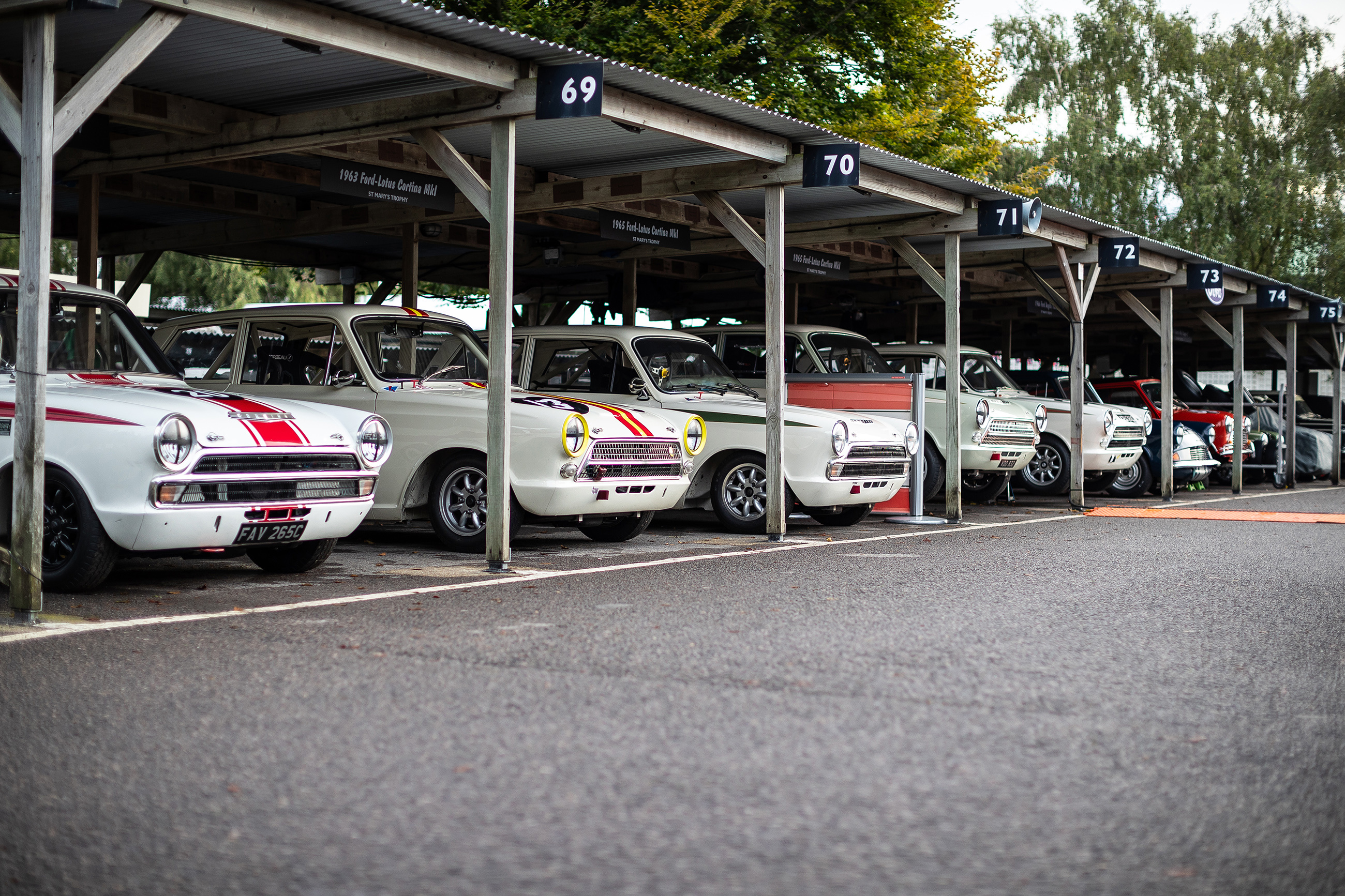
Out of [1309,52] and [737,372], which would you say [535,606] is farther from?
[1309,52]

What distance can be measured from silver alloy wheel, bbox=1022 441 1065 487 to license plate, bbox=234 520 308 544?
12.3 metres

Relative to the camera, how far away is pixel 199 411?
24.8 ft

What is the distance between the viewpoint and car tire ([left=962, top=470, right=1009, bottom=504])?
56.9 feet

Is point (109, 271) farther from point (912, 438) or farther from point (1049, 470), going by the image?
point (1049, 470)

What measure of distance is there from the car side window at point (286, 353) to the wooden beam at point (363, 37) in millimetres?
2615

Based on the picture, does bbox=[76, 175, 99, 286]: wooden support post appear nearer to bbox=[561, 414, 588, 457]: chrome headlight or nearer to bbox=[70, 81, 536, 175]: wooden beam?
bbox=[70, 81, 536, 175]: wooden beam

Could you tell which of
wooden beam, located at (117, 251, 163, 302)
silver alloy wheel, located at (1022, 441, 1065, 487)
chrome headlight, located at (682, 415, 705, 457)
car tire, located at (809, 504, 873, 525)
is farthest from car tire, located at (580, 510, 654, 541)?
silver alloy wheel, located at (1022, 441, 1065, 487)

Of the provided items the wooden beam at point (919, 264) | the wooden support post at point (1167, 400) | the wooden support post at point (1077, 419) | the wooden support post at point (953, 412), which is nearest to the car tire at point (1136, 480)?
the wooden support post at point (1167, 400)

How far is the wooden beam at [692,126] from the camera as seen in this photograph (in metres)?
9.98

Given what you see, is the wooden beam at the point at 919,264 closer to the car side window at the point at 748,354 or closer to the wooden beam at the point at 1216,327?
the car side window at the point at 748,354

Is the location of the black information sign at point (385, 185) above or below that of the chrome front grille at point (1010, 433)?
above

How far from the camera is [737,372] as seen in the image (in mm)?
15125

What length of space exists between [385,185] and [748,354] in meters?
4.70

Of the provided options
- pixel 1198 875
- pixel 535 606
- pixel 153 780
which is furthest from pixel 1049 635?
pixel 153 780
